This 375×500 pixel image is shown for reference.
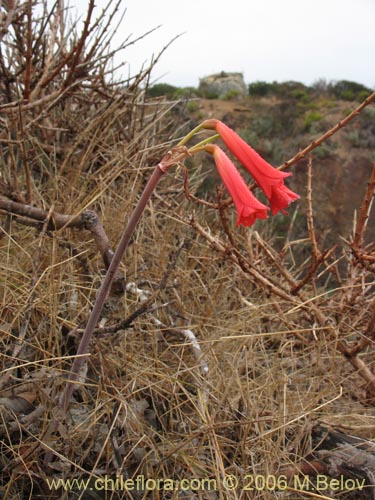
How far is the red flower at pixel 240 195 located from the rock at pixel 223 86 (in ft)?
65.3

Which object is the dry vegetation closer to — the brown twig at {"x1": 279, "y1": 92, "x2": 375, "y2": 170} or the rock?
the brown twig at {"x1": 279, "y1": 92, "x2": 375, "y2": 170}

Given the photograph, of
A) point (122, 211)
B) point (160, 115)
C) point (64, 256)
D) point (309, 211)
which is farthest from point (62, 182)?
point (309, 211)

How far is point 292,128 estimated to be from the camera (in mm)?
15477

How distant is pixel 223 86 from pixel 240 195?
21874 mm

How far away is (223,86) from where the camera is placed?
848 inches

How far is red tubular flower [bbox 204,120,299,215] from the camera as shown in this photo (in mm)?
978

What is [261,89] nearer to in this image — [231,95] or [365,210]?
[231,95]

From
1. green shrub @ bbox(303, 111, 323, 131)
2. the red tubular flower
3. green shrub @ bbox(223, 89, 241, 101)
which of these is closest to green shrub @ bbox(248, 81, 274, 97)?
green shrub @ bbox(223, 89, 241, 101)

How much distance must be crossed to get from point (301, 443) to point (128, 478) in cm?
59

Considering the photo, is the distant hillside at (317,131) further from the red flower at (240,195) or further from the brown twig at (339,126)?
the red flower at (240,195)

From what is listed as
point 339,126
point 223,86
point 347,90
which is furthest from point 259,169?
point 223,86

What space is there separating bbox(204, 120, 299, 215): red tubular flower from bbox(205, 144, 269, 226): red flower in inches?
1.1

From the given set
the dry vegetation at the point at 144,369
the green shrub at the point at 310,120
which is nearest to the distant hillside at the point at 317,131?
the green shrub at the point at 310,120

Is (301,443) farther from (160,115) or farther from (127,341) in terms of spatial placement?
(160,115)
